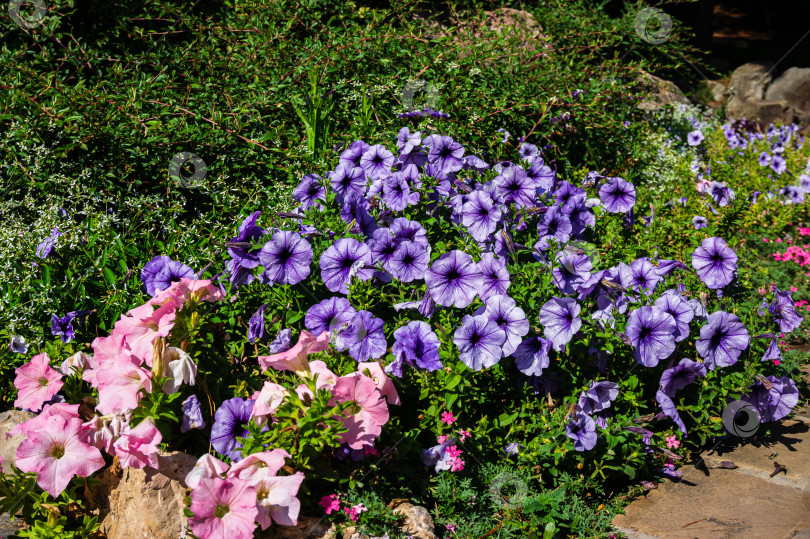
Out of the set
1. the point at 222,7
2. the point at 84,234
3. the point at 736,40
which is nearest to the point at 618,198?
the point at 84,234

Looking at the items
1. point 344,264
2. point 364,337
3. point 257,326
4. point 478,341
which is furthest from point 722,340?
point 257,326

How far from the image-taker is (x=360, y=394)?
2146 mm

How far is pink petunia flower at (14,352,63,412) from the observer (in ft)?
A: 7.77

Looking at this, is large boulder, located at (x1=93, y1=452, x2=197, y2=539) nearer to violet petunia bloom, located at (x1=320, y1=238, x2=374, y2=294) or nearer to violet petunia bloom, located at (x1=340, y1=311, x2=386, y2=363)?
violet petunia bloom, located at (x1=340, y1=311, x2=386, y2=363)

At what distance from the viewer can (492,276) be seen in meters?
2.50

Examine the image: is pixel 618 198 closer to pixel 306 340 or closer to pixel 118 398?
pixel 306 340

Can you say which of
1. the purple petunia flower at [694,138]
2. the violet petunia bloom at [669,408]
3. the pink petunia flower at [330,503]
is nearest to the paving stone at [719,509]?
the violet petunia bloom at [669,408]

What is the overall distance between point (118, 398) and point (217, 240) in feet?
4.20

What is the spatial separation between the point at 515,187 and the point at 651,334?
941 mm

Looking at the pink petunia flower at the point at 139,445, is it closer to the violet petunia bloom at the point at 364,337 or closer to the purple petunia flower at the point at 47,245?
the violet petunia bloom at the point at 364,337

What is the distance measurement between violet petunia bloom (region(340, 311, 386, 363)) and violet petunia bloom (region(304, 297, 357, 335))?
0.05 metres

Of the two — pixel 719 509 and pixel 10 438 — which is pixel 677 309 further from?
pixel 10 438

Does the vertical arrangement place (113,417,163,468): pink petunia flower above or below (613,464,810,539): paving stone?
above

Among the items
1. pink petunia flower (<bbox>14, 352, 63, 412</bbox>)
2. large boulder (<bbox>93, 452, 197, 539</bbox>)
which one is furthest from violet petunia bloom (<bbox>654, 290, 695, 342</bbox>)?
pink petunia flower (<bbox>14, 352, 63, 412</bbox>)
